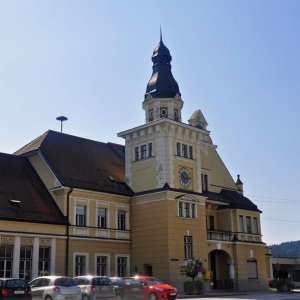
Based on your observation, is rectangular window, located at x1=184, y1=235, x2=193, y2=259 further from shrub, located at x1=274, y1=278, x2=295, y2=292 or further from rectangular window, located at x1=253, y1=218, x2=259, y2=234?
rectangular window, located at x1=253, y1=218, x2=259, y2=234

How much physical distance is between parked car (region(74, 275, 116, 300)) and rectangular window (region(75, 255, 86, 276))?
13.0 metres

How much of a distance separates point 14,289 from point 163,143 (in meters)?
21.0

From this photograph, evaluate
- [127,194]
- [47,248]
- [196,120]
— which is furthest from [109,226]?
Result: [196,120]

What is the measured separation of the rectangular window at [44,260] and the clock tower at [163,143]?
1074 centimetres

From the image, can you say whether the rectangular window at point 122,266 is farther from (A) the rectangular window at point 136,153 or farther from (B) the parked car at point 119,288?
(B) the parked car at point 119,288

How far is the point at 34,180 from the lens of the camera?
42156mm

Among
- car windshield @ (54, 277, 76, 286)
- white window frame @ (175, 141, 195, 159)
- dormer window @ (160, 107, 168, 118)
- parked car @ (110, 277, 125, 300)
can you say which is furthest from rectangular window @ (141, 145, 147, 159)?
car windshield @ (54, 277, 76, 286)

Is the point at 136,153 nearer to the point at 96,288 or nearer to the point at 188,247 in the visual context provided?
the point at 188,247

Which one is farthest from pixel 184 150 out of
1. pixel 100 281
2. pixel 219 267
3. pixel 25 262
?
pixel 100 281

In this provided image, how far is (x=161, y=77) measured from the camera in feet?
160

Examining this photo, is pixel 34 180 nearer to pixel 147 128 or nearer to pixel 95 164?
pixel 95 164

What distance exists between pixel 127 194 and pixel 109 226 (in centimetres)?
356

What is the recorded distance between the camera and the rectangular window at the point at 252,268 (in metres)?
49.8

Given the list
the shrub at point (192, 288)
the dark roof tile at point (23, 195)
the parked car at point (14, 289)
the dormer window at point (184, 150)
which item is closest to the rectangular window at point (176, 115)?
the dormer window at point (184, 150)
